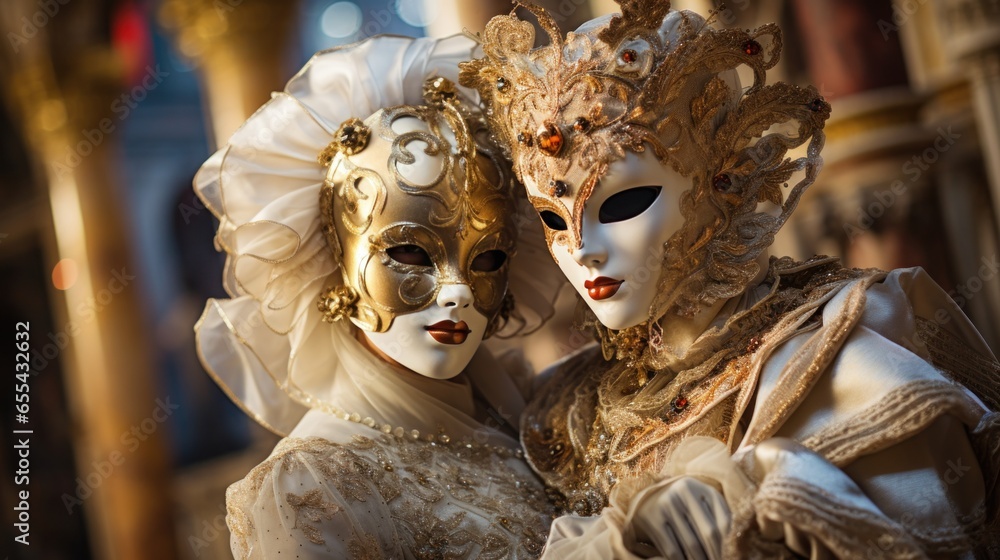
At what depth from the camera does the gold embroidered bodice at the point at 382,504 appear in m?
2.48

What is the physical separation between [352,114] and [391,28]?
8.41m

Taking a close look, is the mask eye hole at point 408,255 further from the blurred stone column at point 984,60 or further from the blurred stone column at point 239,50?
the blurred stone column at point 239,50

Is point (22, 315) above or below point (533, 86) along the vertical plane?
below

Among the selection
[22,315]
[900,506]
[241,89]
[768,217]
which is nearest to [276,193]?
[768,217]

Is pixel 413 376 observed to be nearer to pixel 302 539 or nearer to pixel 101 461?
pixel 302 539

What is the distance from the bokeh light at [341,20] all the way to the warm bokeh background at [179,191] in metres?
0.02

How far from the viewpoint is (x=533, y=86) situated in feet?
8.27

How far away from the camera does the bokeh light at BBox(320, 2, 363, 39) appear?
11445 millimetres

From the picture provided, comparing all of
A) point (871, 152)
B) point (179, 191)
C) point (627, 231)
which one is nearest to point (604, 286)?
point (627, 231)

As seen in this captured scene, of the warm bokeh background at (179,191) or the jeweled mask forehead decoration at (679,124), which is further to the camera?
the warm bokeh background at (179,191)

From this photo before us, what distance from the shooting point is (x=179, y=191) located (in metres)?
11.8

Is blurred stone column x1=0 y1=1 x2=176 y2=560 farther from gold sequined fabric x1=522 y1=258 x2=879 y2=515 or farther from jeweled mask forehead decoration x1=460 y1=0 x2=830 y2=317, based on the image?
jeweled mask forehead decoration x1=460 y1=0 x2=830 y2=317

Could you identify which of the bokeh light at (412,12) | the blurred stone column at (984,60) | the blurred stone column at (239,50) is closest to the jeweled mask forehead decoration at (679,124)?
the blurred stone column at (984,60)

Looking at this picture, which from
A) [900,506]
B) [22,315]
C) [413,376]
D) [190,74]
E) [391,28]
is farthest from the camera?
[190,74]
